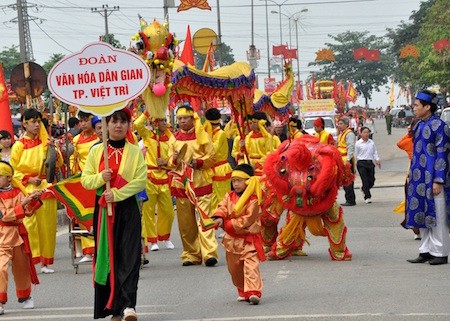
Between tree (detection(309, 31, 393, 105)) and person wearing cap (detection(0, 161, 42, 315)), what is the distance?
378 feet

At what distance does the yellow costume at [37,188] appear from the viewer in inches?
519

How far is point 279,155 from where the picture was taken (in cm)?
1298

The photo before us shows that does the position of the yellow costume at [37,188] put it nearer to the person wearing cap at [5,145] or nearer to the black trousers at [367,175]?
the person wearing cap at [5,145]

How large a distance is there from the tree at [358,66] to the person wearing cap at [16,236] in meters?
115

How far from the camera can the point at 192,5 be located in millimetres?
27625

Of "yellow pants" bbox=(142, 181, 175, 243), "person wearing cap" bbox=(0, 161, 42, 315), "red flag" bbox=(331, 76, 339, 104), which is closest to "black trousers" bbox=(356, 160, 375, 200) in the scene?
"yellow pants" bbox=(142, 181, 175, 243)

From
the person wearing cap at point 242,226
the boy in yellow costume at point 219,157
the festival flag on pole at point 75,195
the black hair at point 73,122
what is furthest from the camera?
the black hair at point 73,122

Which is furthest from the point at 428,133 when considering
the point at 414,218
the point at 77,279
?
the point at 77,279

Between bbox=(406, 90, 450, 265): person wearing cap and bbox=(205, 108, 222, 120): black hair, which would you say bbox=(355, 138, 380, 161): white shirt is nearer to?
bbox=(205, 108, 222, 120): black hair

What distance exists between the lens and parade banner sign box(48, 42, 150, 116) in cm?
954

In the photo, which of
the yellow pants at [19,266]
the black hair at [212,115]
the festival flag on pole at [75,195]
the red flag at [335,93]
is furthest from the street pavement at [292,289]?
the red flag at [335,93]

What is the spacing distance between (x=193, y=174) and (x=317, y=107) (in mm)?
39150

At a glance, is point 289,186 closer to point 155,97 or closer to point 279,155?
point 279,155

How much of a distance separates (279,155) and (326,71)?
385 ft
